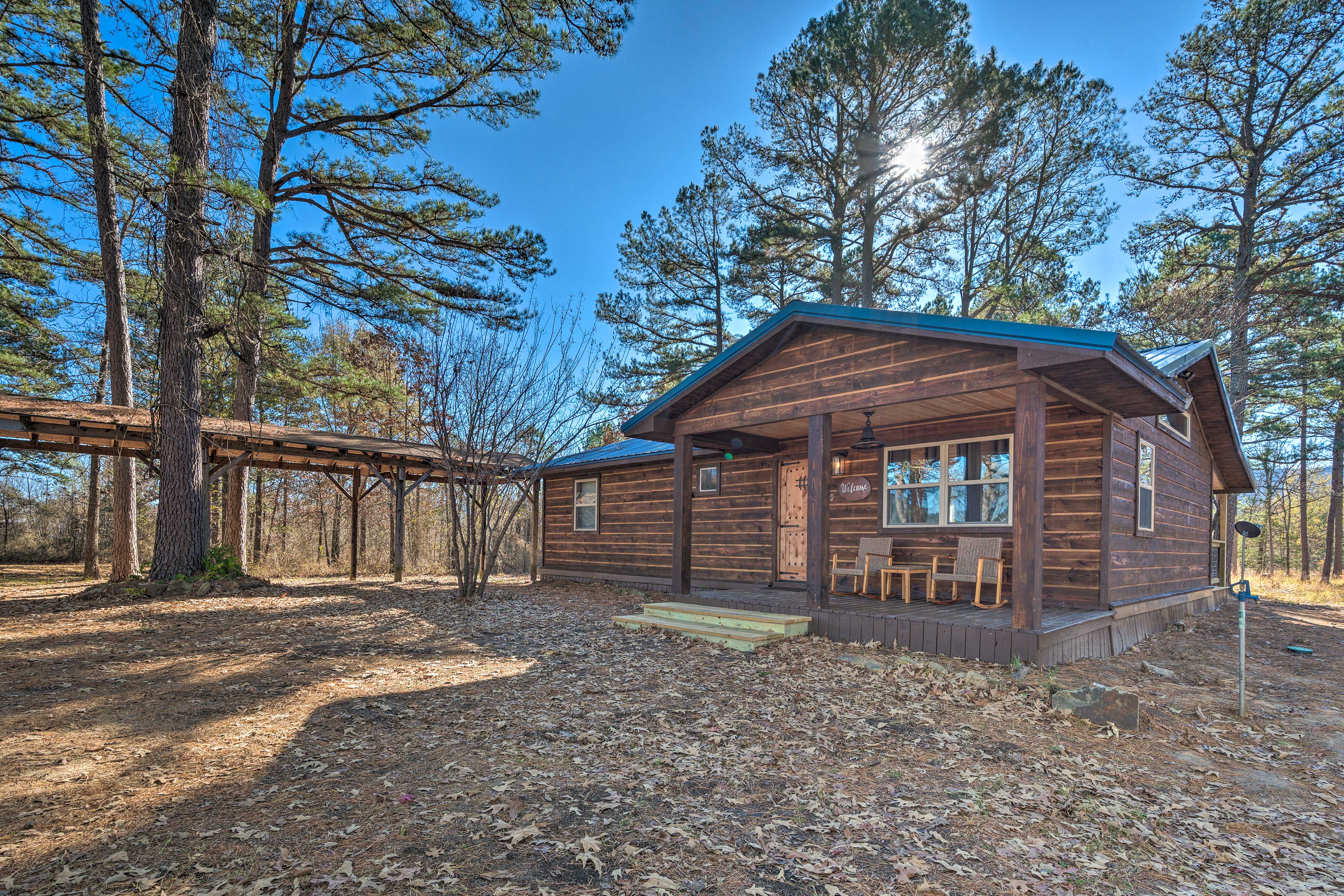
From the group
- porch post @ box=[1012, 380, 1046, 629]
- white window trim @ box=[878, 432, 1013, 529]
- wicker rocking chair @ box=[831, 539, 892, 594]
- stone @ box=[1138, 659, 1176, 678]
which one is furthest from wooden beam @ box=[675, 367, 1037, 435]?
stone @ box=[1138, 659, 1176, 678]

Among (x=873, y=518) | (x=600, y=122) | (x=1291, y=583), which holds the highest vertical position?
(x=600, y=122)

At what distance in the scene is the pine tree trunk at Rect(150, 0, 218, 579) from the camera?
8.66m

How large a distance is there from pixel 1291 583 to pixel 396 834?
25.9 metres

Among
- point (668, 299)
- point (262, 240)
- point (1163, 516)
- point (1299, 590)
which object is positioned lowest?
point (1299, 590)

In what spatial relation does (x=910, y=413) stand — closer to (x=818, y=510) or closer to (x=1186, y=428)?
(x=818, y=510)

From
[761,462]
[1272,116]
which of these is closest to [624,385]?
[761,462]

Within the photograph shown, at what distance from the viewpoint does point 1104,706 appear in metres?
4.54

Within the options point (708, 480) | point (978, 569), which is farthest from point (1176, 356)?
point (708, 480)

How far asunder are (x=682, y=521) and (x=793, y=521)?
7.32ft

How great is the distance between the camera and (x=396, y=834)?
9.08ft

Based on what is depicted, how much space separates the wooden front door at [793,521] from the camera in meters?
9.86

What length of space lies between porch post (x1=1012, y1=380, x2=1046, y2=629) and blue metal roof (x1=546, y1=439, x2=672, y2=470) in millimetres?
6454

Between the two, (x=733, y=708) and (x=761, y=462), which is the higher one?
(x=761, y=462)

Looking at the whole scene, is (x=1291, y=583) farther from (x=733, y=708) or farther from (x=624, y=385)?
(x=733, y=708)
